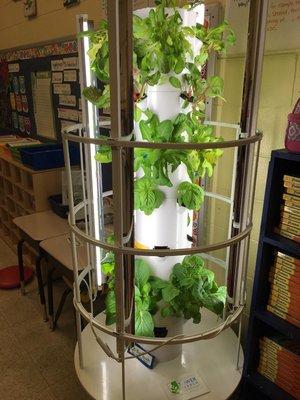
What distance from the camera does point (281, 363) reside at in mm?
1299

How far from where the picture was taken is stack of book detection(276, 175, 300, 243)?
3.75ft

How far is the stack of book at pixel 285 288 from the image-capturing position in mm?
1194

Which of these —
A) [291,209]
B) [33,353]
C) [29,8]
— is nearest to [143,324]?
[291,209]

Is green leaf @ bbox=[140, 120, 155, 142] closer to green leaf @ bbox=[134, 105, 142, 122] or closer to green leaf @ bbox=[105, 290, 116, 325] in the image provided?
green leaf @ bbox=[134, 105, 142, 122]

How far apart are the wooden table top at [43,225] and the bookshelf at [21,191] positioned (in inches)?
5.9

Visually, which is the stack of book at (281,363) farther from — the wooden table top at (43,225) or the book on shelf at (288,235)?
the wooden table top at (43,225)

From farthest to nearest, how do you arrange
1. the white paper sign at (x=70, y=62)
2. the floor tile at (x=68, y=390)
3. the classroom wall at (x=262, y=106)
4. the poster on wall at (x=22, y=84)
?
1. the poster on wall at (x=22, y=84)
2. the white paper sign at (x=70, y=62)
3. the floor tile at (x=68, y=390)
4. the classroom wall at (x=262, y=106)

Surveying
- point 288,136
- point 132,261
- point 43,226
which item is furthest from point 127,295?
point 43,226

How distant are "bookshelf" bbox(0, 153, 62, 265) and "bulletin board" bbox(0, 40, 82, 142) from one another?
454 mm

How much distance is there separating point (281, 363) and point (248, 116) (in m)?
0.98

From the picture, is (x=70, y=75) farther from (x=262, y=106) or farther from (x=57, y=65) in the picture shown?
(x=262, y=106)

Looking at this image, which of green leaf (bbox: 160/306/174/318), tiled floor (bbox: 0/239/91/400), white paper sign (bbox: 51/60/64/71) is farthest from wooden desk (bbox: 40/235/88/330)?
white paper sign (bbox: 51/60/64/71)

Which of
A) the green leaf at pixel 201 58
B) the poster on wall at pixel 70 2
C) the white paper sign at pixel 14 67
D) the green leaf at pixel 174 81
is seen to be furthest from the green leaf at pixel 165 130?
the white paper sign at pixel 14 67

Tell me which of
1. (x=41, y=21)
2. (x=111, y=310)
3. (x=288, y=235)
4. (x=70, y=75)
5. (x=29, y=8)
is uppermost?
(x=29, y=8)
